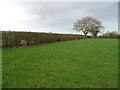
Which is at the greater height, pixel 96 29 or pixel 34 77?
pixel 96 29

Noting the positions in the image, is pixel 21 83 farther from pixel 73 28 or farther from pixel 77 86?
pixel 73 28

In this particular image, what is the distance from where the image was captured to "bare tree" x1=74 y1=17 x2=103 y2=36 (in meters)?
31.0

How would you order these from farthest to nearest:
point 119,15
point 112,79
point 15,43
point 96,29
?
point 96,29
point 15,43
point 119,15
point 112,79

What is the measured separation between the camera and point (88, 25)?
31312 mm

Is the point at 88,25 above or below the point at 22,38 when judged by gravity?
above

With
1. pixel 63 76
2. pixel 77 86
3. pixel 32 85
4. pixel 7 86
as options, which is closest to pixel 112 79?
pixel 77 86

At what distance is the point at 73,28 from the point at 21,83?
31.8 m

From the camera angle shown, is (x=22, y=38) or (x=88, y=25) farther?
(x=88, y=25)

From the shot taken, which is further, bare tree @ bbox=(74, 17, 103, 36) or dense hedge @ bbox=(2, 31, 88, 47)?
bare tree @ bbox=(74, 17, 103, 36)

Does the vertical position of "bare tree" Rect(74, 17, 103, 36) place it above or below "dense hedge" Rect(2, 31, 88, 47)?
above

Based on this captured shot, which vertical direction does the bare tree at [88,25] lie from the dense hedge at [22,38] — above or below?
above

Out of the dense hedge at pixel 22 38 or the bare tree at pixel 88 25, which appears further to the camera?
the bare tree at pixel 88 25

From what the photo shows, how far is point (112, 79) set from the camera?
294cm

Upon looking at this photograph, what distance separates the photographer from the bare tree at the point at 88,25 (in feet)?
102
